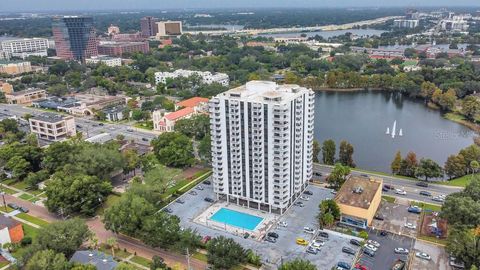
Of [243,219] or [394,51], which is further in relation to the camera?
[394,51]

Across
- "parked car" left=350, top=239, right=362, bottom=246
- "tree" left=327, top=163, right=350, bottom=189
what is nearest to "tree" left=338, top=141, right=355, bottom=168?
"tree" left=327, top=163, right=350, bottom=189

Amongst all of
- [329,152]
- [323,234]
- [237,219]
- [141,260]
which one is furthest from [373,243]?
[141,260]

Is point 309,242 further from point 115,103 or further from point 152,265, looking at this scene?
point 115,103

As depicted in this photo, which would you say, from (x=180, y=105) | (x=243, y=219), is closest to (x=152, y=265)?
(x=243, y=219)

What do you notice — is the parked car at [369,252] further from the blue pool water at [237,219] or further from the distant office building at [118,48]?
the distant office building at [118,48]

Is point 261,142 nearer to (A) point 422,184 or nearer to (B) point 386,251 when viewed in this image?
(B) point 386,251

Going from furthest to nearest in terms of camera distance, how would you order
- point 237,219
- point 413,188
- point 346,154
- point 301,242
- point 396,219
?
point 346,154 < point 413,188 < point 237,219 < point 396,219 < point 301,242

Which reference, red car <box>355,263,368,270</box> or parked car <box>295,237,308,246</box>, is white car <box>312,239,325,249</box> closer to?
parked car <box>295,237,308,246</box>

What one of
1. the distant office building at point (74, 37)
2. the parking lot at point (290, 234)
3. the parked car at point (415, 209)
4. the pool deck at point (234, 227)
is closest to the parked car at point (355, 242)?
the parking lot at point (290, 234)
